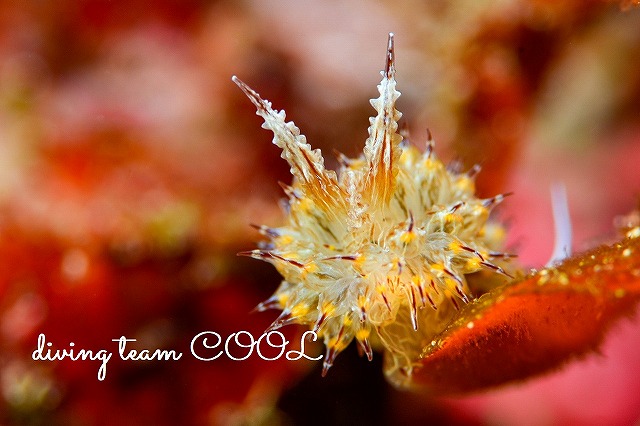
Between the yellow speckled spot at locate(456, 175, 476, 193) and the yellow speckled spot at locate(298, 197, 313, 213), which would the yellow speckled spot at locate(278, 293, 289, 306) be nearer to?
the yellow speckled spot at locate(298, 197, 313, 213)

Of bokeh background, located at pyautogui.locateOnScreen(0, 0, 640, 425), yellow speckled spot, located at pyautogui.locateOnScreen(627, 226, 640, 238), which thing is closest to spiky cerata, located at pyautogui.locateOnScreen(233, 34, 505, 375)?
yellow speckled spot, located at pyautogui.locateOnScreen(627, 226, 640, 238)

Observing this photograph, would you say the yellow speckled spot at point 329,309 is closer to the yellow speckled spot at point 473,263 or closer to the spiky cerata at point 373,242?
the spiky cerata at point 373,242

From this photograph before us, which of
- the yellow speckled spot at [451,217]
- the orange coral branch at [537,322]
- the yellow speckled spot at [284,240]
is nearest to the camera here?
the orange coral branch at [537,322]

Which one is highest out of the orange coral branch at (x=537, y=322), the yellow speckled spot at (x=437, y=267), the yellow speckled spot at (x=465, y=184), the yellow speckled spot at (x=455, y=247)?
the yellow speckled spot at (x=465, y=184)

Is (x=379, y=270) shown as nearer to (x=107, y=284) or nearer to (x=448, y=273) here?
(x=448, y=273)

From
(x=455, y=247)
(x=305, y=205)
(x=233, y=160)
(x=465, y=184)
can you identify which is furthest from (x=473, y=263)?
(x=233, y=160)

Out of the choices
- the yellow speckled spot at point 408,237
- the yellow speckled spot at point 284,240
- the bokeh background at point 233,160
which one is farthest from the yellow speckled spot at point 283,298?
the bokeh background at point 233,160
